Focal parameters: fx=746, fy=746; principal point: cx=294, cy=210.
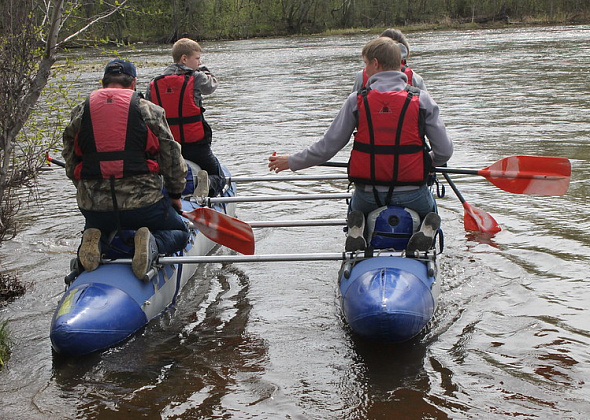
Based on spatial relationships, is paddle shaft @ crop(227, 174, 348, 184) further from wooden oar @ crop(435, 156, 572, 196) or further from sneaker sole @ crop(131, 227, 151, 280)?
sneaker sole @ crop(131, 227, 151, 280)

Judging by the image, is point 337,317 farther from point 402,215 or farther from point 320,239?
point 320,239

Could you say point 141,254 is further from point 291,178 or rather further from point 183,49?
point 291,178

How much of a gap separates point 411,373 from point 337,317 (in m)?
0.97

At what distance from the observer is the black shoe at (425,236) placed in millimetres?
4648

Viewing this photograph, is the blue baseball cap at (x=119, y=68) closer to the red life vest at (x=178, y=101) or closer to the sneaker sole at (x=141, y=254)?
the sneaker sole at (x=141, y=254)

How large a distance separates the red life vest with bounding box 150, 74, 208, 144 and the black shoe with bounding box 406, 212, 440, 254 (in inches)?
108

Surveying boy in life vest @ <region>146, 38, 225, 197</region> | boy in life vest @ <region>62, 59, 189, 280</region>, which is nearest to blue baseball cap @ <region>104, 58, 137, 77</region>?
boy in life vest @ <region>62, 59, 189, 280</region>

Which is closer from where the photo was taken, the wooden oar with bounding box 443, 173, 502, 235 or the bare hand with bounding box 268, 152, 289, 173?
the bare hand with bounding box 268, 152, 289, 173

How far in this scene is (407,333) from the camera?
4.26 metres

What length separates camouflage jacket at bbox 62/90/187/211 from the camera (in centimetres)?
463

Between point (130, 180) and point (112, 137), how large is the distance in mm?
289

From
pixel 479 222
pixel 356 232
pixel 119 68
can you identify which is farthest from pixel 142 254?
pixel 479 222

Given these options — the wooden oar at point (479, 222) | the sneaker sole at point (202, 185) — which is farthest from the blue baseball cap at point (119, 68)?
the wooden oar at point (479, 222)

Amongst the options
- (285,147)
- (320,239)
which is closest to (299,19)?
(285,147)
